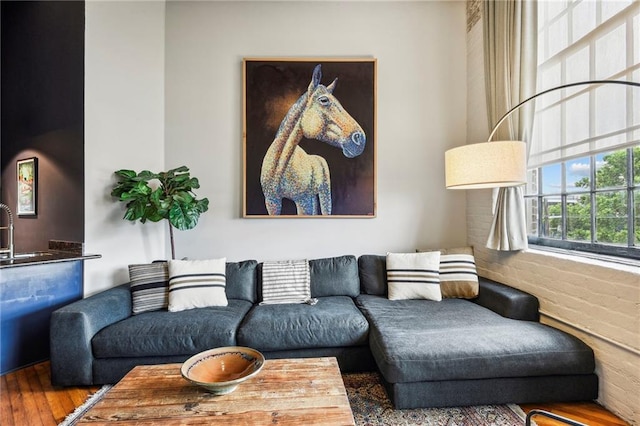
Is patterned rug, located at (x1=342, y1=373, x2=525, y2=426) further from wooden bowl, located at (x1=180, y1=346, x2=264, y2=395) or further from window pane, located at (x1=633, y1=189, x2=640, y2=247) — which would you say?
window pane, located at (x1=633, y1=189, x2=640, y2=247)

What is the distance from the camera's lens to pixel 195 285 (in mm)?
2512

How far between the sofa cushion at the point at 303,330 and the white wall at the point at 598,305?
1319 mm

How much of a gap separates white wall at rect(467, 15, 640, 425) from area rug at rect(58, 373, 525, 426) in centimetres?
54

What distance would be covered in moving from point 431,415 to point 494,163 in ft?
4.93

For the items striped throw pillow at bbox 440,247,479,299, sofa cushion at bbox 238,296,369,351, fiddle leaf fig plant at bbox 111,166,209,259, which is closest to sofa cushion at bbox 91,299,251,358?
sofa cushion at bbox 238,296,369,351

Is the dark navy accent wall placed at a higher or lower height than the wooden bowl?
higher

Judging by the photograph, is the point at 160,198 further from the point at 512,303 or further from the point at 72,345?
the point at 512,303

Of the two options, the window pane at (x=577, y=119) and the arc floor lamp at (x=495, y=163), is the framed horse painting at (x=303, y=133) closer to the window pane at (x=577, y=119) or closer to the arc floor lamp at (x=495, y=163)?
the arc floor lamp at (x=495, y=163)

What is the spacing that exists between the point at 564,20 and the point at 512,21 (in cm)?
36

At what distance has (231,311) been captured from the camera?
2.40 metres

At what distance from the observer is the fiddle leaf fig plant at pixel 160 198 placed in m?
2.71

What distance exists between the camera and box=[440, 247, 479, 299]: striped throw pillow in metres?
2.67

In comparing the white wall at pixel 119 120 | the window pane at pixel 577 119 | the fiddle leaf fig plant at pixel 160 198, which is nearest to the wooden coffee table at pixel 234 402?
the fiddle leaf fig plant at pixel 160 198

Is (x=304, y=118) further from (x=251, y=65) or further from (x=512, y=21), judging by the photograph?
(x=512, y=21)
